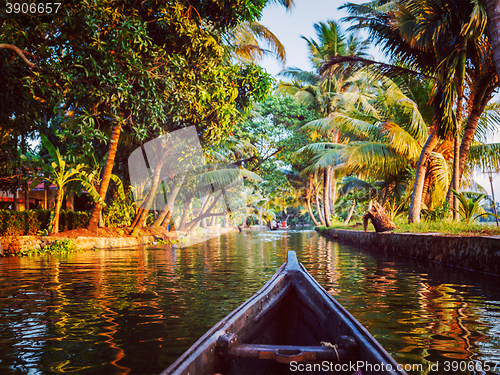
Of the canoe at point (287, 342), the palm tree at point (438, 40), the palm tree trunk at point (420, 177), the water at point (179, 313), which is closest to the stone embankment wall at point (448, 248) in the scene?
the water at point (179, 313)

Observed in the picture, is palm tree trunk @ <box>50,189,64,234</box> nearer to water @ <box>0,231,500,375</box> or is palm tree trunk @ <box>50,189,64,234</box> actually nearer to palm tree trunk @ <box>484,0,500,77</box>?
water @ <box>0,231,500,375</box>

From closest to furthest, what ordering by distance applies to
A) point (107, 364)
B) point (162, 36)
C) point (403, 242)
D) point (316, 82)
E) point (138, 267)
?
point (107, 364)
point (138, 267)
point (403, 242)
point (162, 36)
point (316, 82)

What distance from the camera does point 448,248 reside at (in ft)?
23.7

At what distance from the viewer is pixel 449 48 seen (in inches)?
386

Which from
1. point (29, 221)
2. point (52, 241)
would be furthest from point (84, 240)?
point (29, 221)

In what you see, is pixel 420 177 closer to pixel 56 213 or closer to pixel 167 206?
pixel 167 206

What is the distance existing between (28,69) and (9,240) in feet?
15.7

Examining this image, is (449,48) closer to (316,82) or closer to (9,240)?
(9,240)

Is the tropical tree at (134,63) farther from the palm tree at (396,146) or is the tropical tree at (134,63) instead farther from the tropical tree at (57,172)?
the palm tree at (396,146)

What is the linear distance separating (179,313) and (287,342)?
4.38 feet

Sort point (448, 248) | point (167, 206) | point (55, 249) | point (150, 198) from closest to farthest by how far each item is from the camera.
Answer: point (448, 248) → point (55, 249) → point (150, 198) → point (167, 206)

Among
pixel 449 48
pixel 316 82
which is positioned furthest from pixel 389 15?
pixel 316 82

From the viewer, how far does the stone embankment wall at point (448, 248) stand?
579 cm

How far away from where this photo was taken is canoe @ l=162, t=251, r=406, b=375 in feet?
5.92
